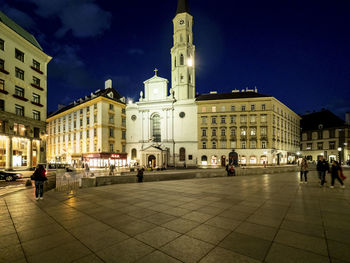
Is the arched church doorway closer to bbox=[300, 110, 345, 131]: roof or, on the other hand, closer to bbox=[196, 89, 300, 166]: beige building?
bbox=[196, 89, 300, 166]: beige building

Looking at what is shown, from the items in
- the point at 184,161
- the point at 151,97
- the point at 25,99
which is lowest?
the point at 184,161

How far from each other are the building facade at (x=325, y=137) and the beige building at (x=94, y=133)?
55784mm

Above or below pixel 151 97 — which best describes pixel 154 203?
below

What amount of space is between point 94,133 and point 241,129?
36769 millimetres

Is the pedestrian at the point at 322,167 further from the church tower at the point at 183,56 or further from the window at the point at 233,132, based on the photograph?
the church tower at the point at 183,56

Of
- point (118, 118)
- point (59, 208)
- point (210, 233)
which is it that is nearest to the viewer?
point (210, 233)

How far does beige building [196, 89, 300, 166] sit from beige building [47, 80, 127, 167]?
71.2 ft

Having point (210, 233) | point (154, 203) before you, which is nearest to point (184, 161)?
→ point (154, 203)

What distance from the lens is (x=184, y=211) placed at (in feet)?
22.9

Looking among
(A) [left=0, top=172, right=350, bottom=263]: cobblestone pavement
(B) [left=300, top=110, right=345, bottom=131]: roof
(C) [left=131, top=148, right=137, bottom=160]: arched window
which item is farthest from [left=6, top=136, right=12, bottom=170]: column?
(B) [left=300, top=110, right=345, bottom=131]: roof

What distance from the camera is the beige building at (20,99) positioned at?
26.0 metres

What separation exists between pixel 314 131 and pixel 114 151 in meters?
63.9

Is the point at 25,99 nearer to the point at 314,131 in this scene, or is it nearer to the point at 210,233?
the point at 210,233

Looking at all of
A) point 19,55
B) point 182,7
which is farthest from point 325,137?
point 19,55
